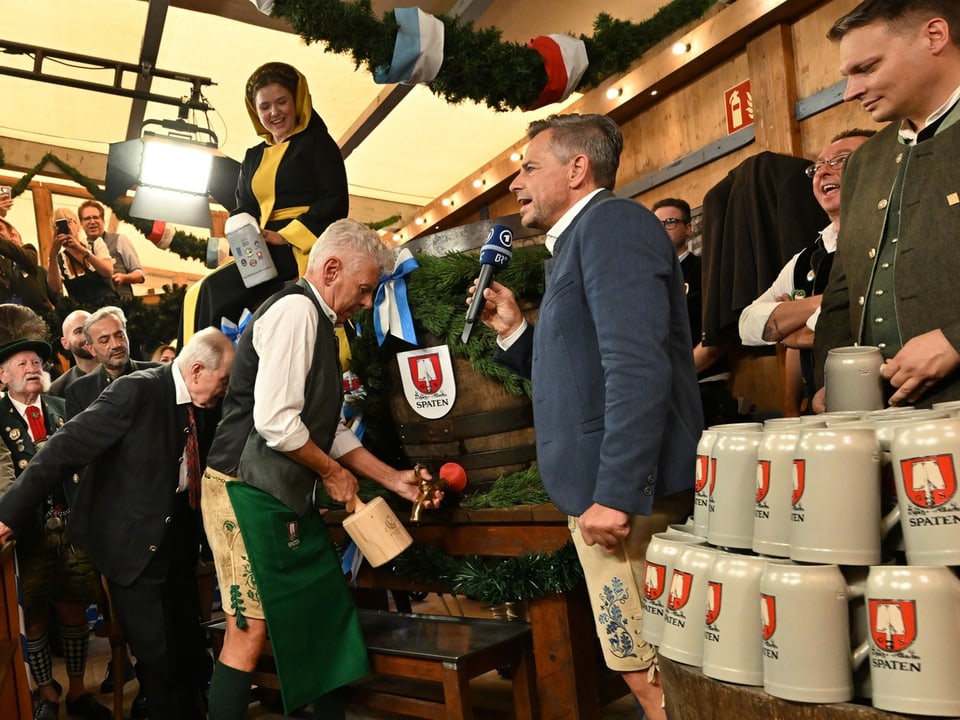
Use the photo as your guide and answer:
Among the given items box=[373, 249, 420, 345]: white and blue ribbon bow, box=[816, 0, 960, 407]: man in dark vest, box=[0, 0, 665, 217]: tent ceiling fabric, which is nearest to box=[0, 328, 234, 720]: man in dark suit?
box=[373, 249, 420, 345]: white and blue ribbon bow

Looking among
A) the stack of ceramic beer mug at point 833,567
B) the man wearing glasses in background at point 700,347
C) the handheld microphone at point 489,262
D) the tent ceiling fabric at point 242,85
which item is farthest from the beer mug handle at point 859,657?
the tent ceiling fabric at point 242,85

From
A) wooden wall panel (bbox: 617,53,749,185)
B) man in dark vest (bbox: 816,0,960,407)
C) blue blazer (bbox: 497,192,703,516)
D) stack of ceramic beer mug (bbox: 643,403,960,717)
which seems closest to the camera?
stack of ceramic beer mug (bbox: 643,403,960,717)

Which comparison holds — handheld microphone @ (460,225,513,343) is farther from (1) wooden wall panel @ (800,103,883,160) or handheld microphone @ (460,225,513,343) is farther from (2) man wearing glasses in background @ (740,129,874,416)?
(1) wooden wall panel @ (800,103,883,160)

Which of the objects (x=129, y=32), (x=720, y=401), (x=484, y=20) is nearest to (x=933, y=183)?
(x=720, y=401)

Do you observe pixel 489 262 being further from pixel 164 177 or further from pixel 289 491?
pixel 164 177

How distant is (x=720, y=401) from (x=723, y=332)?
0.30m

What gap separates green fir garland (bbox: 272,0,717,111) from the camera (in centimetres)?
336

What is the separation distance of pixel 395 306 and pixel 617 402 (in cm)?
122

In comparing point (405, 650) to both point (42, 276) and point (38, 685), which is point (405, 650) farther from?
point (42, 276)

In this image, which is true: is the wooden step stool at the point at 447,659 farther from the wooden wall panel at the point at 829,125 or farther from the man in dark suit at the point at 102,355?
the wooden wall panel at the point at 829,125

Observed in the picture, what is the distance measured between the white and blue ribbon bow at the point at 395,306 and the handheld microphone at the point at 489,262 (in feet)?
1.35

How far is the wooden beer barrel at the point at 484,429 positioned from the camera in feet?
8.70

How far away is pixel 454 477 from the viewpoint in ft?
8.86

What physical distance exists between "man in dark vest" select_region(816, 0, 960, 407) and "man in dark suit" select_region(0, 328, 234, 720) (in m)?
2.13
